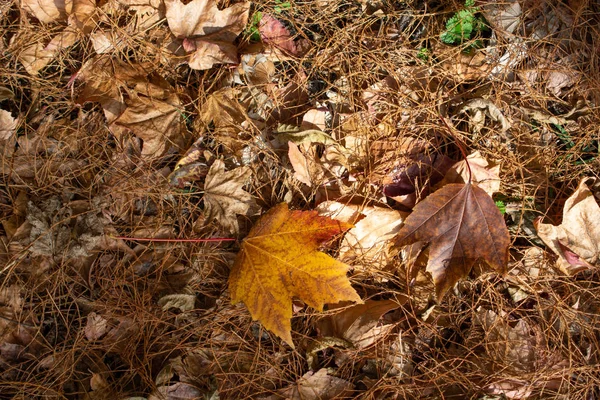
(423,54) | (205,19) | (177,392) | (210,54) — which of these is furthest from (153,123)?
(423,54)

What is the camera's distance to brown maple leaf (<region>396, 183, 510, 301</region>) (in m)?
1.69

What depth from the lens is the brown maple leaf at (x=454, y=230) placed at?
169 centimetres

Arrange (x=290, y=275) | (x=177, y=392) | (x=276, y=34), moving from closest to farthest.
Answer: (x=290, y=275)
(x=177, y=392)
(x=276, y=34)

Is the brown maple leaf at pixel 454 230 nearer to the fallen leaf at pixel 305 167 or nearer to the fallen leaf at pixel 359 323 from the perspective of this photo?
the fallen leaf at pixel 359 323

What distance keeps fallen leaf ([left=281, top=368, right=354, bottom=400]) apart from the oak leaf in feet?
1.12

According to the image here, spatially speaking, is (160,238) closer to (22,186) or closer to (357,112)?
(22,186)

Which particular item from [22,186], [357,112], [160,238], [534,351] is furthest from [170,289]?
[534,351]

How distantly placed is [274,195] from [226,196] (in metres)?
0.19

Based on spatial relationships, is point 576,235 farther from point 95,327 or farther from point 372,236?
point 95,327

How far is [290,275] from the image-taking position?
1.61 metres

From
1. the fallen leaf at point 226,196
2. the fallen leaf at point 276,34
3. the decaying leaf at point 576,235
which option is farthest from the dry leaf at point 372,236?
the fallen leaf at point 276,34

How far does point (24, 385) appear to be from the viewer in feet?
5.76

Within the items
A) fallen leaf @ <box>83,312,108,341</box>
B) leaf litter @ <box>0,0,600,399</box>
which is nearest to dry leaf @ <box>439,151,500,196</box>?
leaf litter @ <box>0,0,600,399</box>

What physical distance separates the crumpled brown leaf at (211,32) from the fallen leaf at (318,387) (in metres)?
1.28
